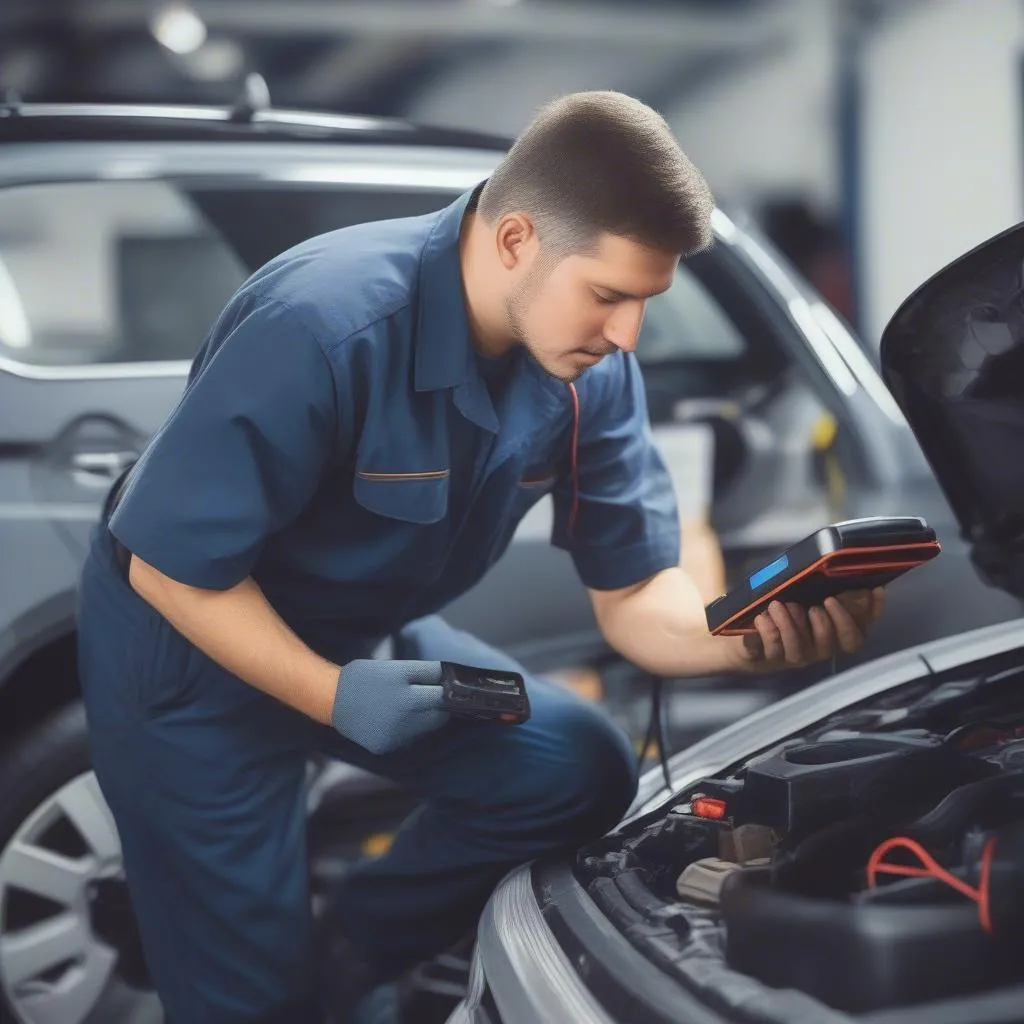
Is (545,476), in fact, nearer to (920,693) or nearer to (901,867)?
(920,693)

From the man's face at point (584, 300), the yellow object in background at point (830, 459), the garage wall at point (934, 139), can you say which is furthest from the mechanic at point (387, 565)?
the garage wall at point (934, 139)

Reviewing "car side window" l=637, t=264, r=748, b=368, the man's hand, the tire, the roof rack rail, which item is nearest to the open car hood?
the man's hand

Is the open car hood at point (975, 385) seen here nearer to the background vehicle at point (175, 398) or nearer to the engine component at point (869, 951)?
the background vehicle at point (175, 398)

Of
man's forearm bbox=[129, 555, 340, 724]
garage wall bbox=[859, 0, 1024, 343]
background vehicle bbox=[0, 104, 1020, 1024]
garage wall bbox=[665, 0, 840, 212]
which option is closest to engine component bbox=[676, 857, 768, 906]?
man's forearm bbox=[129, 555, 340, 724]

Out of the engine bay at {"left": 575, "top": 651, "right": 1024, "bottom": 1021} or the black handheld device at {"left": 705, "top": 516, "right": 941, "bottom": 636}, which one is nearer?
the engine bay at {"left": 575, "top": 651, "right": 1024, "bottom": 1021}

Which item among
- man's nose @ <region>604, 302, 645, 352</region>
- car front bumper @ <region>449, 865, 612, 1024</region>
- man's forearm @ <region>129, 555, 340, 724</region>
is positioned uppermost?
man's nose @ <region>604, 302, 645, 352</region>

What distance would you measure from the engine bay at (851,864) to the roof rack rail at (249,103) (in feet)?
3.93

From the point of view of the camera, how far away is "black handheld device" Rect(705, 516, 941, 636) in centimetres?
125

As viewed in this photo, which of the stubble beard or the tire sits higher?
the stubble beard

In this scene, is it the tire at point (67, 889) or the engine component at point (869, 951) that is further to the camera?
the tire at point (67, 889)

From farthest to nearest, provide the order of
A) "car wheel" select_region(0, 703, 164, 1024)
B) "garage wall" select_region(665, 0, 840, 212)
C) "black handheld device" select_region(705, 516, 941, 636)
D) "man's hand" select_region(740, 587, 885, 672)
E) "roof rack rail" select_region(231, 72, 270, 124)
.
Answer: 1. "garage wall" select_region(665, 0, 840, 212)
2. "roof rack rail" select_region(231, 72, 270, 124)
3. "car wheel" select_region(0, 703, 164, 1024)
4. "man's hand" select_region(740, 587, 885, 672)
5. "black handheld device" select_region(705, 516, 941, 636)

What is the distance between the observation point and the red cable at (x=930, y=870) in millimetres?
980

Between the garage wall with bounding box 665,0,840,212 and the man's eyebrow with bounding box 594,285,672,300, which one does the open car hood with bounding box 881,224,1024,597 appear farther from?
the garage wall with bounding box 665,0,840,212

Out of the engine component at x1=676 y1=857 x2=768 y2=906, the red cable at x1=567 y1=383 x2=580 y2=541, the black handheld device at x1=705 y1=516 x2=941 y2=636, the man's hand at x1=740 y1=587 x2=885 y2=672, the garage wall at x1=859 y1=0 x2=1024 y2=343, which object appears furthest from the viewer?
the garage wall at x1=859 y1=0 x2=1024 y2=343
